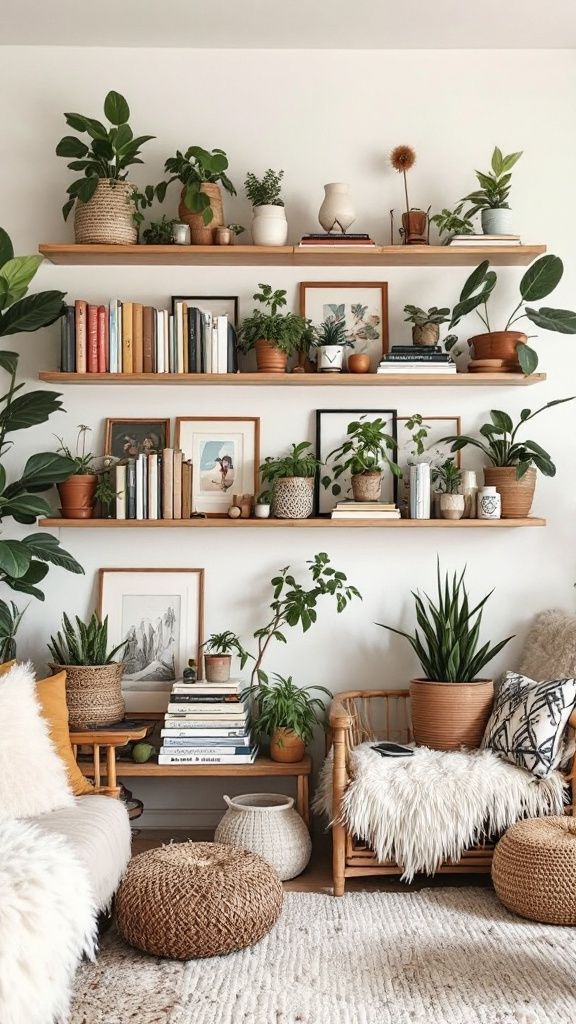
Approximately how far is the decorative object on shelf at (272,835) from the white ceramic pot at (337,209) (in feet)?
7.17

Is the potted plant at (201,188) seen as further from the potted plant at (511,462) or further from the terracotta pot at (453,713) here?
the terracotta pot at (453,713)

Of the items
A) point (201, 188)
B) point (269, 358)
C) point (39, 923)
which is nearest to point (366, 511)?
point (269, 358)

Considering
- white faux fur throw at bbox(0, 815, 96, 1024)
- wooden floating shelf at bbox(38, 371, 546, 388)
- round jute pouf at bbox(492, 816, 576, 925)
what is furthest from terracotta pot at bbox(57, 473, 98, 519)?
round jute pouf at bbox(492, 816, 576, 925)

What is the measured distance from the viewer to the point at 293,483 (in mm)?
3859

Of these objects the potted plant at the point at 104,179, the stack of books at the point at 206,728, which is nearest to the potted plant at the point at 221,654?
the stack of books at the point at 206,728

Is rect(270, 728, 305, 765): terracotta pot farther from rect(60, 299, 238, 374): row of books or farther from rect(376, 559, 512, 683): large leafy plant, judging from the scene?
rect(60, 299, 238, 374): row of books

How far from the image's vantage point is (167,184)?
157 inches

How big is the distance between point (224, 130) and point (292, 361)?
978 millimetres

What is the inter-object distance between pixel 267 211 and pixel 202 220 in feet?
0.83

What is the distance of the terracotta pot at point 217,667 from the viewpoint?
12.6 feet


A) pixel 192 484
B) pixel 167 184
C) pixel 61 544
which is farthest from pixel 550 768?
pixel 167 184

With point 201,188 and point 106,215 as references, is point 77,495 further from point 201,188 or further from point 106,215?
point 201,188

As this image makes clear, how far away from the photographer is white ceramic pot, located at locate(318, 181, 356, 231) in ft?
12.7

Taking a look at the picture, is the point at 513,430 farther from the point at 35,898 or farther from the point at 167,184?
the point at 35,898
